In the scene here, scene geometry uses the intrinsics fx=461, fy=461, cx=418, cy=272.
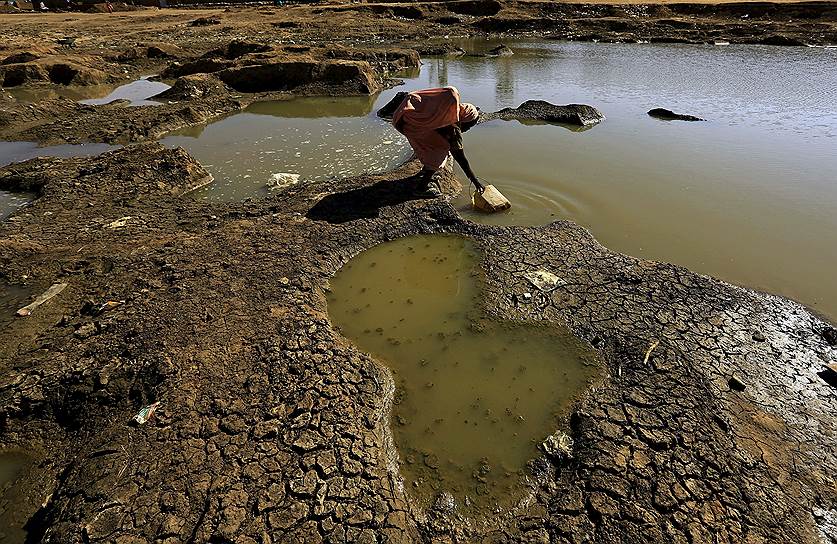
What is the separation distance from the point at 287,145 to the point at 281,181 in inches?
65.8

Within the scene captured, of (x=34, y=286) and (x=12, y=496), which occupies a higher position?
(x=34, y=286)

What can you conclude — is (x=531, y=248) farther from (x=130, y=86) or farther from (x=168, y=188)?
(x=130, y=86)

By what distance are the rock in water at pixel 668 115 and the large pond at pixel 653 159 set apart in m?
0.31

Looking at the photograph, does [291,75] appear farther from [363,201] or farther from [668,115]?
[668,115]

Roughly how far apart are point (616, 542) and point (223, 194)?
521 cm

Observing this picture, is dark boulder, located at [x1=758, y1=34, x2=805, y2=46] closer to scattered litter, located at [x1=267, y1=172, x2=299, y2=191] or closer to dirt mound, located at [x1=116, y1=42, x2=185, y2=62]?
scattered litter, located at [x1=267, y1=172, x2=299, y2=191]

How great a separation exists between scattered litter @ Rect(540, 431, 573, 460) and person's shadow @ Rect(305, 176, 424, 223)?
2.83m

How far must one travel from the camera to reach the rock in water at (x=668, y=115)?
7973 millimetres

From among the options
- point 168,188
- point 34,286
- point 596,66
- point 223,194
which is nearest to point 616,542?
point 34,286

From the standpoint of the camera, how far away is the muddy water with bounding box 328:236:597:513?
239cm

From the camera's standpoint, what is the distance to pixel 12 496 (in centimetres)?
227

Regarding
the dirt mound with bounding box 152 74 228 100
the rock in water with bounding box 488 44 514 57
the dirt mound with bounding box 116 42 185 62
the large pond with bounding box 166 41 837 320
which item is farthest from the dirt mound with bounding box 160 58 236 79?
the rock in water with bounding box 488 44 514 57

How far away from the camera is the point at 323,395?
2.61 meters

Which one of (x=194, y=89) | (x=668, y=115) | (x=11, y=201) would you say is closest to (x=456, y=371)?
(x=11, y=201)
